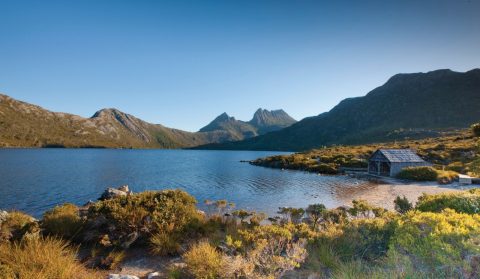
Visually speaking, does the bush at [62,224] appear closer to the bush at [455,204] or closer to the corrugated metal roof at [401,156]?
the bush at [455,204]

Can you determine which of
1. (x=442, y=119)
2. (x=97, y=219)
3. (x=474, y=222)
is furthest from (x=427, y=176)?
(x=442, y=119)

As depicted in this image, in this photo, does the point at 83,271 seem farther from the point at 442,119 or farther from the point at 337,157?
the point at 442,119

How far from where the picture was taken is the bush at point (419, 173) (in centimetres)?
4312

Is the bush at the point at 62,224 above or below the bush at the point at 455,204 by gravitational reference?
below

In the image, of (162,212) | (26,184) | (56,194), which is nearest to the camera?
(162,212)

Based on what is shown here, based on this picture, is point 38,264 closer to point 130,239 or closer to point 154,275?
point 154,275

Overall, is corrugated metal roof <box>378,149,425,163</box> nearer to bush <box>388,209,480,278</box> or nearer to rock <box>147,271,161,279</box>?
bush <box>388,209,480,278</box>

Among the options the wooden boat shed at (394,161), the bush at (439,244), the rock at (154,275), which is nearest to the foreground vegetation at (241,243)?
the bush at (439,244)

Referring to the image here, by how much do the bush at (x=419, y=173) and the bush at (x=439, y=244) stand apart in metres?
42.3

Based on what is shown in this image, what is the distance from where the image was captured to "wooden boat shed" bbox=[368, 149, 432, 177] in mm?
48625

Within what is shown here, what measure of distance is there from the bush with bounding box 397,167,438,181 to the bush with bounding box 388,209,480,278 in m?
42.3

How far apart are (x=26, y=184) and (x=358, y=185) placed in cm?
4979

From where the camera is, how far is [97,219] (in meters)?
11.6

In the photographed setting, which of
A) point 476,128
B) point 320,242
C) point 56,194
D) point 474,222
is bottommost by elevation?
point 56,194
